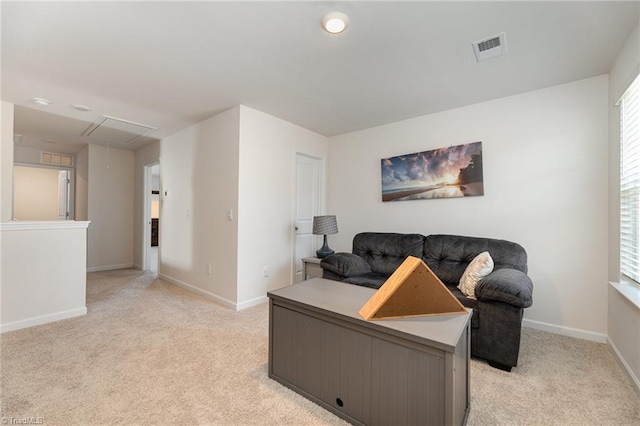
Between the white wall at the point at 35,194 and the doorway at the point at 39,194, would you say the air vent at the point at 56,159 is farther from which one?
the white wall at the point at 35,194

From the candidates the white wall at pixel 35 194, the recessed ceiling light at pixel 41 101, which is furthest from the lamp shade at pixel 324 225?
the white wall at pixel 35 194

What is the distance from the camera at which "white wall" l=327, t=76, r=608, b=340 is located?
236 cm

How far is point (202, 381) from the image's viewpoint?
172 cm

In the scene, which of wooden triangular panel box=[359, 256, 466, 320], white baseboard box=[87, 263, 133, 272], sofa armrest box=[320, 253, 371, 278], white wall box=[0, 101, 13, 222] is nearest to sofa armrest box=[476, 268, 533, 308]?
wooden triangular panel box=[359, 256, 466, 320]

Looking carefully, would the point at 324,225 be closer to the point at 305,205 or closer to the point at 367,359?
the point at 305,205

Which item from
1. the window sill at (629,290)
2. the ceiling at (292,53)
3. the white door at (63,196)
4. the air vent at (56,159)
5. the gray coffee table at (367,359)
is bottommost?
the gray coffee table at (367,359)

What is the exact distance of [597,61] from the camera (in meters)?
2.13

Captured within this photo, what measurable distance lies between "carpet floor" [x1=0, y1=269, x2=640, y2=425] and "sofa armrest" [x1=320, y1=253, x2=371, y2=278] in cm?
89

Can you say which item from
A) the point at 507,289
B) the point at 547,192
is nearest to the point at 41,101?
the point at 507,289

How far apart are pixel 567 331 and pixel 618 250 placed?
878mm

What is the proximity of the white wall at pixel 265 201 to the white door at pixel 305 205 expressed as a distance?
0.14 metres

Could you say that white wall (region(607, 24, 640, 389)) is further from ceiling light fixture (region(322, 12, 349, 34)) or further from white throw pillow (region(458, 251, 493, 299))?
Answer: ceiling light fixture (region(322, 12, 349, 34))

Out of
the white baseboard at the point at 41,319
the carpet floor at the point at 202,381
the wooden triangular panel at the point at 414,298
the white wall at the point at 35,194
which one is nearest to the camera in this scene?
the wooden triangular panel at the point at 414,298

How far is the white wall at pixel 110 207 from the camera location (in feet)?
16.0
